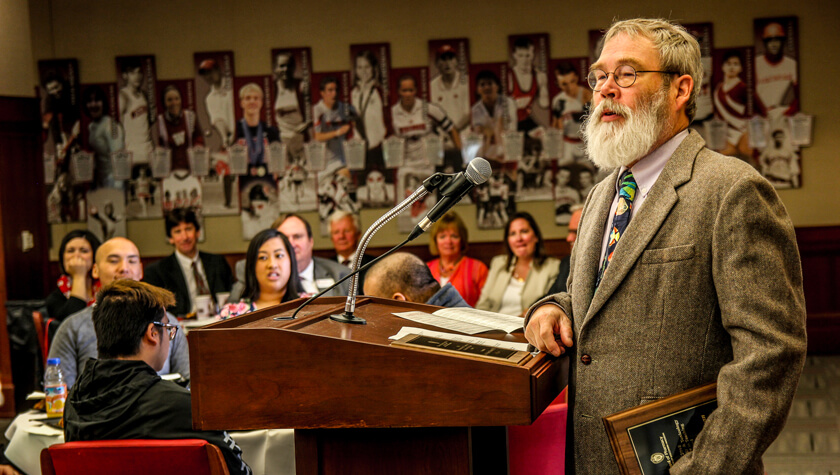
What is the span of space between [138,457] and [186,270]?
145 inches

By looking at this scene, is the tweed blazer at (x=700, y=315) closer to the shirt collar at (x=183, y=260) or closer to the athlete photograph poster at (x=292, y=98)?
the shirt collar at (x=183, y=260)

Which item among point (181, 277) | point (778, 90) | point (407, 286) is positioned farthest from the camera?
point (778, 90)

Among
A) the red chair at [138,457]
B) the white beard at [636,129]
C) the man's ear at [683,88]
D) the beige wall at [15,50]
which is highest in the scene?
the beige wall at [15,50]

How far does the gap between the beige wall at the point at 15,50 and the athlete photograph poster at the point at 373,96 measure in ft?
8.53

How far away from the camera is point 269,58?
22.0ft

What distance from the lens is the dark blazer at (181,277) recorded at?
5176 millimetres

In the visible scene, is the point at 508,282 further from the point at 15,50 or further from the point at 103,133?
the point at 15,50

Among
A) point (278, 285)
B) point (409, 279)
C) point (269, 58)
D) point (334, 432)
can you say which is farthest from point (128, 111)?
point (334, 432)

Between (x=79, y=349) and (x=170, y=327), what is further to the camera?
(x=79, y=349)

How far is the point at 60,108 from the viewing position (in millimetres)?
6715

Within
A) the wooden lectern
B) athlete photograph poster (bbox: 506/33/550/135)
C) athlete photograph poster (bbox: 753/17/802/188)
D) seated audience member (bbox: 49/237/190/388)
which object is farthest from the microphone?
athlete photograph poster (bbox: 753/17/802/188)

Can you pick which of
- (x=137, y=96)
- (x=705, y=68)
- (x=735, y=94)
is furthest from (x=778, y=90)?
(x=137, y=96)

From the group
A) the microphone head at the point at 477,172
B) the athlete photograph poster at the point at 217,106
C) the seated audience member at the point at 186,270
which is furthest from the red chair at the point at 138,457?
the athlete photograph poster at the point at 217,106

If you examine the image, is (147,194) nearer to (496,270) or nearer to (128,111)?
(128,111)
